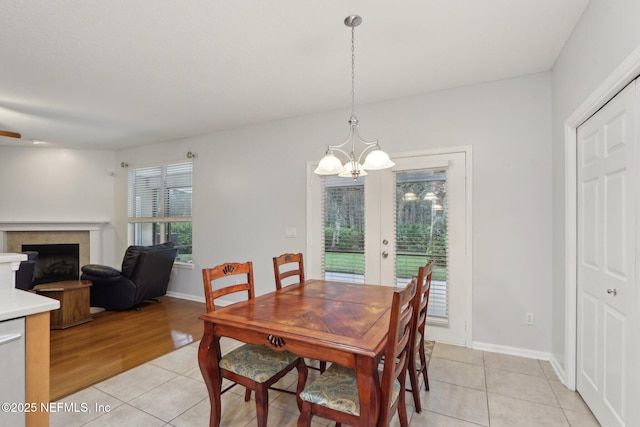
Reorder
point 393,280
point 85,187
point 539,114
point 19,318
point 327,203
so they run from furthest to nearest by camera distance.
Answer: point 85,187 < point 327,203 < point 393,280 < point 539,114 < point 19,318

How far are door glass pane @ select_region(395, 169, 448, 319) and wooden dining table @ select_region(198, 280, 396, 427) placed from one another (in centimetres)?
114

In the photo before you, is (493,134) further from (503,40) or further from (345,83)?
(345,83)

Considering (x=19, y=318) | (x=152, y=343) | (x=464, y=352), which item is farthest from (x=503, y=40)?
(x=152, y=343)

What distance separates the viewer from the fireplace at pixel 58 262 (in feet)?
18.8

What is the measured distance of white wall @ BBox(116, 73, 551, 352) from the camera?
9.20 ft

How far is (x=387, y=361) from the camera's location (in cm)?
138

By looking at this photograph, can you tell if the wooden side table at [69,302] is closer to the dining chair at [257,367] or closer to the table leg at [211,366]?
the dining chair at [257,367]

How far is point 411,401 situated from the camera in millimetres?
2148

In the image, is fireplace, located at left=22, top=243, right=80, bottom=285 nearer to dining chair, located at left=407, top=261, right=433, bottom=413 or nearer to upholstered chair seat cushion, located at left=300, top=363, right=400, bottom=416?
upholstered chair seat cushion, located at left=300, top=363, right=400, bottom=416

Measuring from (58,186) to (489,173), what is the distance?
23.3ft

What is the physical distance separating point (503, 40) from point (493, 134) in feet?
2.90

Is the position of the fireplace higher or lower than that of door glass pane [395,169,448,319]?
lower

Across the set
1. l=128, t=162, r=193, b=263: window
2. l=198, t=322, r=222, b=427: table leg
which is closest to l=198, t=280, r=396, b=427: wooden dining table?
l=198, t=322, r=222, b=427: table leg

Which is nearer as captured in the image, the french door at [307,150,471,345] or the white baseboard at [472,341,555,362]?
the white baseboard at [472,341,555,362]
